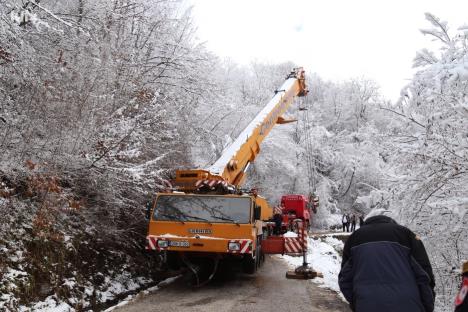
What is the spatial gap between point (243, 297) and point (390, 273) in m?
5.50

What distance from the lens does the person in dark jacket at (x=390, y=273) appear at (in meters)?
3.20

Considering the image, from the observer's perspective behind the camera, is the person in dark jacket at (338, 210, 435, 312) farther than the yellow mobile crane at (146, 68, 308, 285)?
No

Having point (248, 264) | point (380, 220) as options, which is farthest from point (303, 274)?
point (380, 220)

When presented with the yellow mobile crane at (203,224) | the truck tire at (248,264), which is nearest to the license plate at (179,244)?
the yellow mobile crane at (203,224)

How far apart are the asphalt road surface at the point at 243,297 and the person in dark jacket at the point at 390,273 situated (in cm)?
429

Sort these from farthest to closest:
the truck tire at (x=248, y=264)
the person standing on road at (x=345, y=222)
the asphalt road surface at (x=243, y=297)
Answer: the person standing on road at (x=345, y=222) < the truck tire at (x=248, y=264) < the asphalt road surface at (x=243, y=297)

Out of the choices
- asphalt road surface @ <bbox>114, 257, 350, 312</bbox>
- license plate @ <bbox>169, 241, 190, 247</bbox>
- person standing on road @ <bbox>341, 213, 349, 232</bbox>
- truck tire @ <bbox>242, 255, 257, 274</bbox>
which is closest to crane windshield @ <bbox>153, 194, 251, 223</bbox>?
license plate @ <bbox>169, 241, 190, 247</bbox>

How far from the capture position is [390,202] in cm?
700

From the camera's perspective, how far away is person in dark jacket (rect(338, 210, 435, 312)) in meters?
3.20

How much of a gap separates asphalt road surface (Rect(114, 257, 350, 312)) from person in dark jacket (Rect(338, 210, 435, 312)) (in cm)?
429

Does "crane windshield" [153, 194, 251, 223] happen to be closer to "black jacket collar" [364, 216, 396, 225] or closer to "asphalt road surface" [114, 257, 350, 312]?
"asphalt road surface" [114, 257, 350, 312]

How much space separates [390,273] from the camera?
3256mm

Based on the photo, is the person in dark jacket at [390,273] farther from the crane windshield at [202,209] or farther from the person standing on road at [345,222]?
the person standing on road at [345,222]

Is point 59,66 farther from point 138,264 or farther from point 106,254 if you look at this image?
point 138,264
